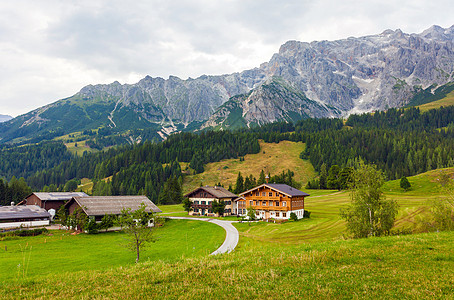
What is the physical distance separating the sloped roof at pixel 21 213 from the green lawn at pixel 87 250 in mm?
15007

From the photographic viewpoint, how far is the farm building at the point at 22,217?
221 ft

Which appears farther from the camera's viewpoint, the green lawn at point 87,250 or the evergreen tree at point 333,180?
the evergreen tree at point 333,180

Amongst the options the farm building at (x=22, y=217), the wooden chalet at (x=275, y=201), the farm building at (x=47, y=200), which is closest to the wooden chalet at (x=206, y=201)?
the wooden chalet at (x=275, y=201)

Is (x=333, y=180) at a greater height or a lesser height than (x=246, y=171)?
lesser

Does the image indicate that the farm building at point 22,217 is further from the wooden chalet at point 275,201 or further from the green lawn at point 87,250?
the wooden chalet at point 275,201

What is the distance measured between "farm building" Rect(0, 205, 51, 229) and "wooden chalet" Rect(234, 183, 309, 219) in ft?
191

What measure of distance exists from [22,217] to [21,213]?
1.52 metres

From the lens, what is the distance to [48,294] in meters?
12.0

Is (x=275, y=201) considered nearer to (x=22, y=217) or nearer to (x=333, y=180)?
(x=22, y=217)

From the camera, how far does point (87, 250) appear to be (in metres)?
43.9

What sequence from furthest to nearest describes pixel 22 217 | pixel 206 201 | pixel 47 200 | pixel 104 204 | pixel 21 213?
1. pixel 206 201
2. pixel 47 200
3. pixel 21 213
4. pixel 22 217
5. pixel 104 204

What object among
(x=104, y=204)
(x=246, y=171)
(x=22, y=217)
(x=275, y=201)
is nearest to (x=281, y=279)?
(x=275, y=201)

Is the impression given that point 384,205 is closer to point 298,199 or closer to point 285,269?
point 285,269

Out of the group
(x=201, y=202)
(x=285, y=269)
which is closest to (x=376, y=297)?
(x=285, y=269)
